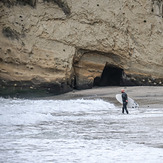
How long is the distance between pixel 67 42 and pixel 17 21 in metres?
3.32

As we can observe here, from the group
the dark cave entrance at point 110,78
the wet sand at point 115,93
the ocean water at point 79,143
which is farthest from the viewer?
the dark cave entrance at point 110,78

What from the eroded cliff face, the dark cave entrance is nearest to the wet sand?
the eroded cliff face

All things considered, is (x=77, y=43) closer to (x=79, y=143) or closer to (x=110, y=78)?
(x=110, y=78)

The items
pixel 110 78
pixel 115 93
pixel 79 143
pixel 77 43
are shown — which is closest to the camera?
pixel 79 143

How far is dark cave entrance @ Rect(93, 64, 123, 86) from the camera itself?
88.0 feet

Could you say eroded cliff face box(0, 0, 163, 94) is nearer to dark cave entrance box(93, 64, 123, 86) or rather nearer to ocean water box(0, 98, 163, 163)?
dark cave entrance box(93, 64, 123, 86)

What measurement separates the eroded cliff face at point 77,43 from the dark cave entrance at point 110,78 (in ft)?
0.35

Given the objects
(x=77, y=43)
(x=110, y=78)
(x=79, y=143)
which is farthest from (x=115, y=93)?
(x=79, y=143)

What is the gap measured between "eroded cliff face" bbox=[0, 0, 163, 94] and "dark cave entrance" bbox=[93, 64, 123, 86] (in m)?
0.11

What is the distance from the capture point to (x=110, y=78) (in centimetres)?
2803

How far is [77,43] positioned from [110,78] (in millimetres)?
5400

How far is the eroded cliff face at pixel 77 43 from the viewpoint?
22.1 m

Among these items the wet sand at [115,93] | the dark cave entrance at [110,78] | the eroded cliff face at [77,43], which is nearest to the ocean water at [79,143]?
the wet sand at [115,93]

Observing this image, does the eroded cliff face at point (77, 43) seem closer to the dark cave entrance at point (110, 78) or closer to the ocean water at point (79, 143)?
the dark cave entrance at point (110, 78)
